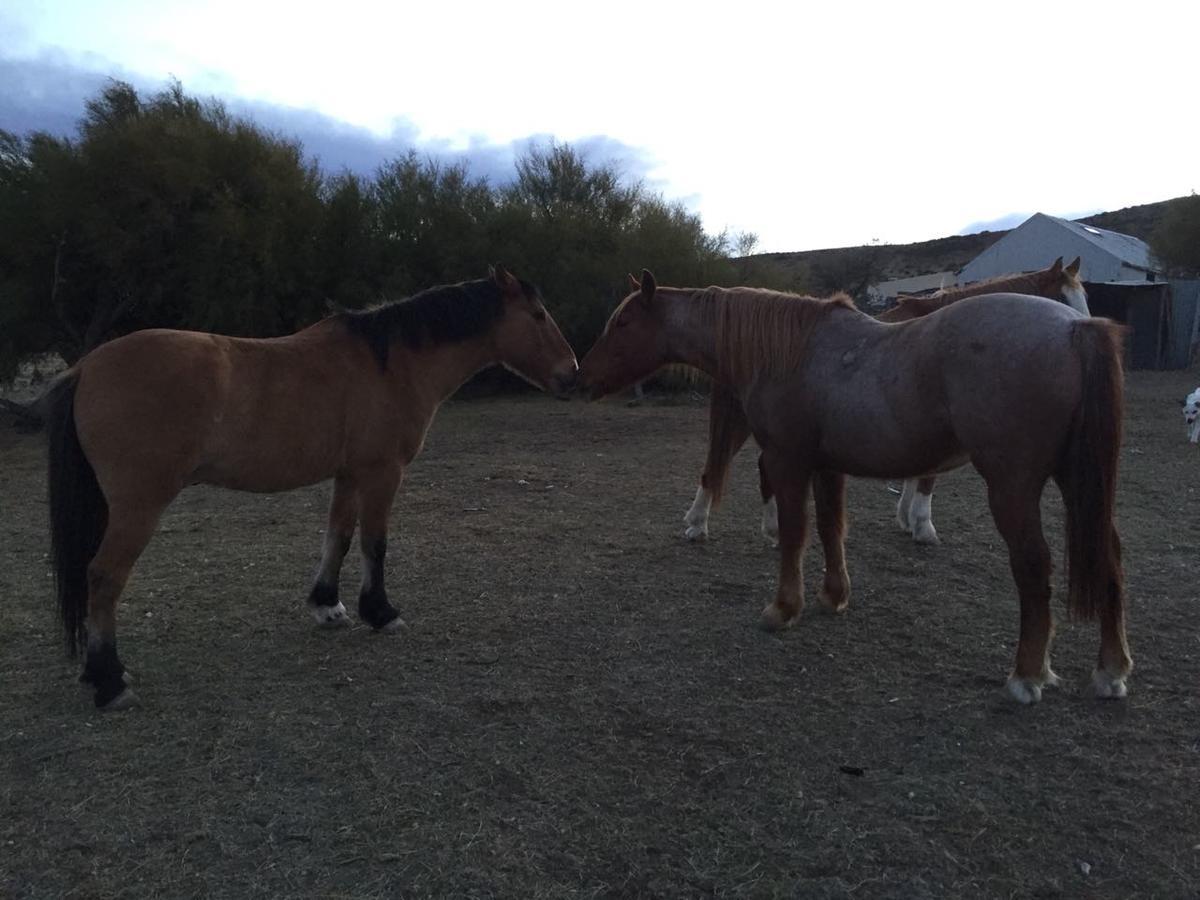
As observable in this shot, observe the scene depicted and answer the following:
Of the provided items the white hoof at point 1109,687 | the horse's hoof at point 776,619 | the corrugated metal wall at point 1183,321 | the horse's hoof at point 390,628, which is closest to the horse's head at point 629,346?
the horse's hoof at point 776,619

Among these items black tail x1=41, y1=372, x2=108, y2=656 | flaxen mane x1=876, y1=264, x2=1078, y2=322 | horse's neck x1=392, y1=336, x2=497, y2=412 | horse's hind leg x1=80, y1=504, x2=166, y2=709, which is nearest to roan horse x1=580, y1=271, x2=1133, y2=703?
horse's neck x1=392, y1=336, x2=497, y2=412

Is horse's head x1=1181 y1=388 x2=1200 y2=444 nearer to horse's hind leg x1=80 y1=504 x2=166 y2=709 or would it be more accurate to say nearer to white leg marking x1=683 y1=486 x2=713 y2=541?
white leg marking x1=683 y1=486 x2=713 y2=541

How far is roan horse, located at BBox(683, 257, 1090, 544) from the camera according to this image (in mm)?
5934

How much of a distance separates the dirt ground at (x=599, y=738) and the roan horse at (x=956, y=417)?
45 cm

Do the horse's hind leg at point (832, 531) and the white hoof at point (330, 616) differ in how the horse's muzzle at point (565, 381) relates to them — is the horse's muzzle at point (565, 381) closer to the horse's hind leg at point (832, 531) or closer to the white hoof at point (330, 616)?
the horse's hind leg at point (832, 531)

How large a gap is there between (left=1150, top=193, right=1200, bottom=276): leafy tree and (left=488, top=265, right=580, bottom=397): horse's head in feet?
118

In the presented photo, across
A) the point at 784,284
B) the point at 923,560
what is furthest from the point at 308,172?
the point at 923,560

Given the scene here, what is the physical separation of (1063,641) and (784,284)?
709 inches

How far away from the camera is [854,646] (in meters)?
4.11

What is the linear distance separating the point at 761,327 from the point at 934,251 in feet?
188

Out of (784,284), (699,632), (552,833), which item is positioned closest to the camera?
(552,833)

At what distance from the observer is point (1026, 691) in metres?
3.36

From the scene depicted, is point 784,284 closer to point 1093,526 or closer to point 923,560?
point 923,560

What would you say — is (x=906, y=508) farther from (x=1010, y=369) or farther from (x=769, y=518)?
(x=1010, y=369)
